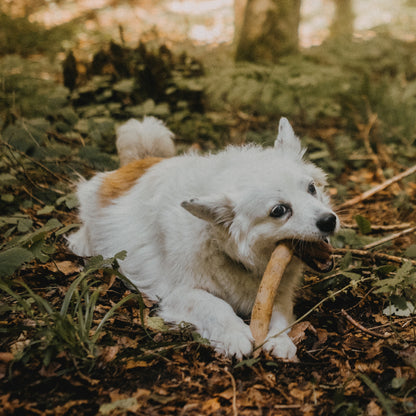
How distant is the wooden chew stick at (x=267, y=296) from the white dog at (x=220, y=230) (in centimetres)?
6

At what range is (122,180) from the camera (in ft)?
11.9

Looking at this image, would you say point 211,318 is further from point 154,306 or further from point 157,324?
point 154,306

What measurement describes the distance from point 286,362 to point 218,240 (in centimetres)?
86

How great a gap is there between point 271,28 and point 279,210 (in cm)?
506

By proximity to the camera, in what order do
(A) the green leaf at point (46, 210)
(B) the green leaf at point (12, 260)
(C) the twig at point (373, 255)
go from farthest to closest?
(A) the green leaf at point (46, 210) → (C) the twig at point (373, 255) → (B) the green leaf at point (12, 260)

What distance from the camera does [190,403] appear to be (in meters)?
2.01

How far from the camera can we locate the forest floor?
2.04m

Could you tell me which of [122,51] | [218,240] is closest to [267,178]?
[218,240]

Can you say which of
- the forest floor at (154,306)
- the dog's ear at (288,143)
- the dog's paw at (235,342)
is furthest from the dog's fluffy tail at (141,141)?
the dog's paw at (235,342)

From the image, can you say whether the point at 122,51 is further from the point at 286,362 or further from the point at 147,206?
the point at 286,362

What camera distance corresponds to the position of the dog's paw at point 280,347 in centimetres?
230

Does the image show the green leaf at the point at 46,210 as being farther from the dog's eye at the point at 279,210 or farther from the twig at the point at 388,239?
the twig at the point at 388,239

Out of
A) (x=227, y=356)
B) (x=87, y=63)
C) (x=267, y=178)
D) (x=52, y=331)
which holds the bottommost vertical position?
(x=227, y=356)

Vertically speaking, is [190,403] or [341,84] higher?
[341,84]
